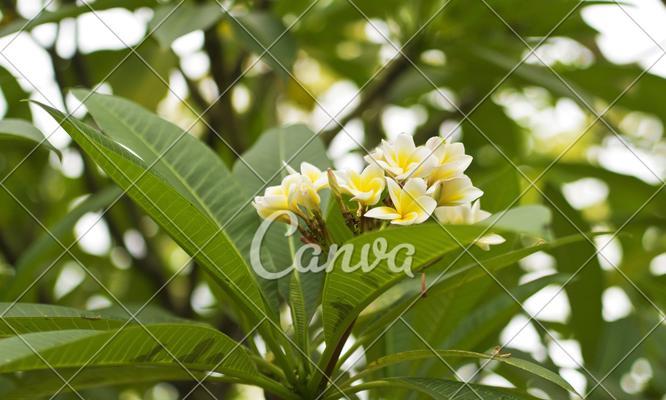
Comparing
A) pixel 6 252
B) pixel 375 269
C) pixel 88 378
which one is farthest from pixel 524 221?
pixel 6 252

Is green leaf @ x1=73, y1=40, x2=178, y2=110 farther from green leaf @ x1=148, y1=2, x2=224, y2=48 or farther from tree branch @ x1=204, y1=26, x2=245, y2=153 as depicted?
green leaf @ x1=148, y1=2, x2=224, y2=48

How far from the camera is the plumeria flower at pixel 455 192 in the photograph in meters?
0.90

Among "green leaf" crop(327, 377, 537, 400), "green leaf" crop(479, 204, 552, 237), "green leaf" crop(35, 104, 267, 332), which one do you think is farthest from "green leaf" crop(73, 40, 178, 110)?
"green leaf" crop(479, 204, 552, 237)

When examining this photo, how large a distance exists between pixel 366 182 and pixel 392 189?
5 centimetres

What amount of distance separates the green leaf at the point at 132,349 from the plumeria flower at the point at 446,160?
30 centimetres

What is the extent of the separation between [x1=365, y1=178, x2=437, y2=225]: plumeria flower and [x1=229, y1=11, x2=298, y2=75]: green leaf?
2.01 feet

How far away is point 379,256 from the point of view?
0.76 metres

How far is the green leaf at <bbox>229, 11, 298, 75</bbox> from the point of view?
4.77 feet

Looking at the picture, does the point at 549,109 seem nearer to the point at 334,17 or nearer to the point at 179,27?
the point at 334,17

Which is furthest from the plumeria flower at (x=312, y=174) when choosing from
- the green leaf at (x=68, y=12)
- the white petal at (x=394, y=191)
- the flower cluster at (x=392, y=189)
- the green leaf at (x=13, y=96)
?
the green leaf at (x=13, y=96)

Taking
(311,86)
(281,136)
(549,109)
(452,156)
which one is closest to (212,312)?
(281,136)

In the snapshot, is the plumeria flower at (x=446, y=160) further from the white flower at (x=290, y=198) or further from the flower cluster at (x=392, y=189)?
the white flower at (x=290, y=198)

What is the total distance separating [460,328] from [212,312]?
744 mm

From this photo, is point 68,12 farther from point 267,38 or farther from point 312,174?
point 312,174
